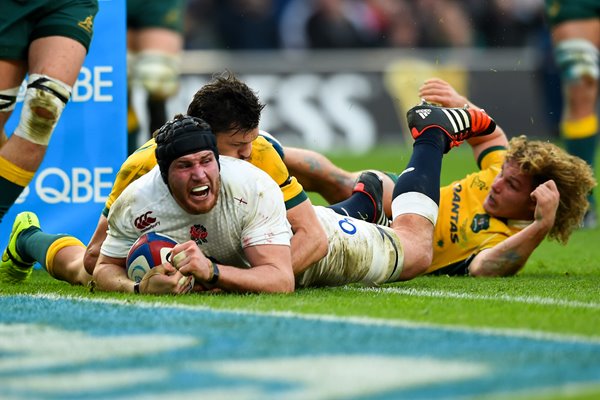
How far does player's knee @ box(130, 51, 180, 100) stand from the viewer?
30.1ft

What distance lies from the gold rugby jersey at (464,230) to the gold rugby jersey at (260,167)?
136cm

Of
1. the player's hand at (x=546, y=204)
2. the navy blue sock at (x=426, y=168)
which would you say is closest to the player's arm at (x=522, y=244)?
the player's hand at (x=546, y=204)

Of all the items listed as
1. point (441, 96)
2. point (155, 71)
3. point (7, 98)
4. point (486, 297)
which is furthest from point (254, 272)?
point (155, 71)

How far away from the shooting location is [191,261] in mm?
4645

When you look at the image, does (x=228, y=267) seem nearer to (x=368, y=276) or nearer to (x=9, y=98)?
(x=368, y=276)

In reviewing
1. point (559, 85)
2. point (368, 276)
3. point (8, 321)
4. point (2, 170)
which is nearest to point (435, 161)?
point (368, 276)

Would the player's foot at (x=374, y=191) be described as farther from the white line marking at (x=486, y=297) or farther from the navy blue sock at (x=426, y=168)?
the white line marking at (x=486, y=297)

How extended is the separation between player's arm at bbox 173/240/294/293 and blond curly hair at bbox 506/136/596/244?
181 centimetres

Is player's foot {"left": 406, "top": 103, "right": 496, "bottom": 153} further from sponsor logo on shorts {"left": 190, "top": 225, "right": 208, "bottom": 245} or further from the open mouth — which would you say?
the open mouth

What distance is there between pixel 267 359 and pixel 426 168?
2.72 meters

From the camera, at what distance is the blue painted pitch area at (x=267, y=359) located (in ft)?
10.0

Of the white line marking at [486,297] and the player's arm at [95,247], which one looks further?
the player's arm at [95,247]

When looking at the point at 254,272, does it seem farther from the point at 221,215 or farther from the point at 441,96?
the point at 441,96

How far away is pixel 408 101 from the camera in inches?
693
